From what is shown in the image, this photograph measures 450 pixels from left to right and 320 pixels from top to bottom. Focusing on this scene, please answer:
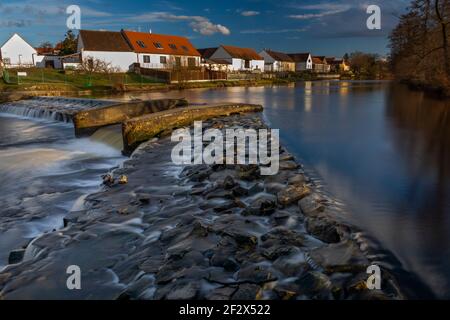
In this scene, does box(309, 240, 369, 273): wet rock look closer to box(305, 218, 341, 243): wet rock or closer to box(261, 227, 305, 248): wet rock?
box(305, 218, 341, 243): wet rock

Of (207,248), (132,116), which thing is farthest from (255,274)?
(132,116)

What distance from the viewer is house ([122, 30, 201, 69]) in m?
59.2

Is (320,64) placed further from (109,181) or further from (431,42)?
(109,181)

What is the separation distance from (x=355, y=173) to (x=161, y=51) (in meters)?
58.2

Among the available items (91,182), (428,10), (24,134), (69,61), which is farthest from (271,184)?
(69,61)

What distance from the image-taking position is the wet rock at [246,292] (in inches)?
Result: 149

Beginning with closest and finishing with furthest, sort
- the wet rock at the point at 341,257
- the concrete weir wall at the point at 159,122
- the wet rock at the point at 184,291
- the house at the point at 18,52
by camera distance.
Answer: the wet rock at the point at 184,291 < the wet rock at the point at 341,257 < the concrete weir wall at the point at 159,122 < the house at the point at 18,52

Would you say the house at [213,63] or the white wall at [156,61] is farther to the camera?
the house at [213,63]

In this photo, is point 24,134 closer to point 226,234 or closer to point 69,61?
point 226,234

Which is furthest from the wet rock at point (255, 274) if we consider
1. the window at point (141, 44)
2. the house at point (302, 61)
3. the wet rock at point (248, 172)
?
the house at point (302, 61)

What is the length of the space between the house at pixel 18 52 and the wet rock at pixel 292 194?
68.1m

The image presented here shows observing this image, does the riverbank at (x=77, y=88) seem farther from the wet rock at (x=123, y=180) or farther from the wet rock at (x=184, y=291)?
the wet rock at (x=184, y=291)

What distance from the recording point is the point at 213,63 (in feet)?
242

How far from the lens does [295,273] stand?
422 centimetres
